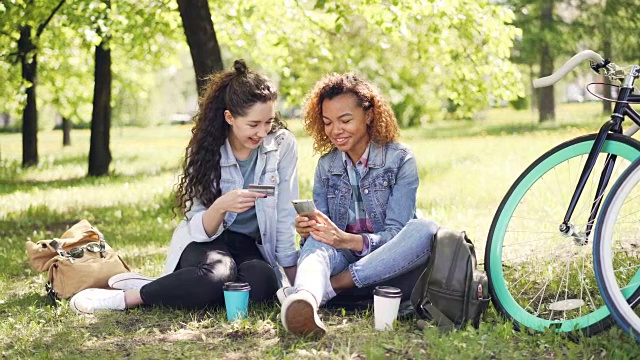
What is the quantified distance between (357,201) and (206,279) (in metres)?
0.95

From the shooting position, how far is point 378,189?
4422mm

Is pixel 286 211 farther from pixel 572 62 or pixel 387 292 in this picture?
pixel 572 62

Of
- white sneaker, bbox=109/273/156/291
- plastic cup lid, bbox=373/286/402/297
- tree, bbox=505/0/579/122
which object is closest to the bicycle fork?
plastic cup lid, bbox=373/286/402/297

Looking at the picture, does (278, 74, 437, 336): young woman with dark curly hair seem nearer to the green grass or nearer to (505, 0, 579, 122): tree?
the green grass

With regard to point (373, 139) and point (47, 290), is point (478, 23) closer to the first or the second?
point (373, 139)

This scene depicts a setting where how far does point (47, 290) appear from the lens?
4.86m

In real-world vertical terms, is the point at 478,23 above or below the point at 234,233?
above

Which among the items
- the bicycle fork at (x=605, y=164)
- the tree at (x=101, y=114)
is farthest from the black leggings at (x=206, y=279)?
the tree at (x=101, y=114)

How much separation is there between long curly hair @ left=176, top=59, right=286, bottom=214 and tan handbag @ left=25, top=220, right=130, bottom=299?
1.95 feet

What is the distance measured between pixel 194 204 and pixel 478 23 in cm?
561

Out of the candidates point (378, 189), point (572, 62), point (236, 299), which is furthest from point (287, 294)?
point (572, 62)

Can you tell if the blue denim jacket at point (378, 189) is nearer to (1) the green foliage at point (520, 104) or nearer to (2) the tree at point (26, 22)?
(2) the tree at point (26, 22)

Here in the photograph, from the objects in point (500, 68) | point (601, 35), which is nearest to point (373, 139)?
point (500, 68)

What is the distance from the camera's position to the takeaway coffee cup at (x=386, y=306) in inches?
150
